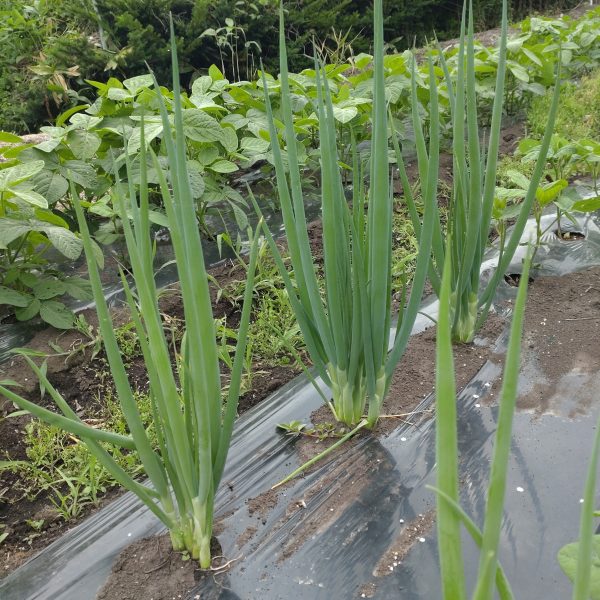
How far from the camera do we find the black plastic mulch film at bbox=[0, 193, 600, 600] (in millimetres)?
990

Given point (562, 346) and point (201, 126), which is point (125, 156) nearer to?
point (201, 126)

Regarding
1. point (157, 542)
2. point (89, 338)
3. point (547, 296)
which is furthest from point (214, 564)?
point (547, 296)

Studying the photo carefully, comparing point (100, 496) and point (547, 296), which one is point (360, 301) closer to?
point (100, 496)

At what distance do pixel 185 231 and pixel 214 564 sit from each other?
1.89 ft

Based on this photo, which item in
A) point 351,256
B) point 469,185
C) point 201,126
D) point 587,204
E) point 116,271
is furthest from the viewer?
point 116,271

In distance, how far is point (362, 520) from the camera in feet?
3.62

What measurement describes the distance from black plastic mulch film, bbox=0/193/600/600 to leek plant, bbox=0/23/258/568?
5.6 inches

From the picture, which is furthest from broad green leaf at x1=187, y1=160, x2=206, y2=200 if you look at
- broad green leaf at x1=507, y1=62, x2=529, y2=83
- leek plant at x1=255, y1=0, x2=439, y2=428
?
broad green leaf at x1=507, y1=62, x2=529, y2=83

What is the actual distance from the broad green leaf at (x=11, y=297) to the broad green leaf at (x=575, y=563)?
147 centimetres

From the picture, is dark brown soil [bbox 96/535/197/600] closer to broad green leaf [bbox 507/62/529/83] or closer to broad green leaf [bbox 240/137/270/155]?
broad green leaf [bbox 240/137/270/155]

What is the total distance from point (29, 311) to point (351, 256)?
1.05 metres

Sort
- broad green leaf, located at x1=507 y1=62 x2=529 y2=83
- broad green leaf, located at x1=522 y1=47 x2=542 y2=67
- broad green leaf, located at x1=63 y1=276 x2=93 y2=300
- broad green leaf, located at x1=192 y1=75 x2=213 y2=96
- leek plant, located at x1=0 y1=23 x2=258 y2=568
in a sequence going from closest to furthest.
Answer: leek plant, located at x1=0 y1=23 x2=258 y2=568 → broad green leaf, located at x1=63 y1=276 x2=93 y2=300 → broad green leaf, located at x1=192 y1=75 x2=213 y2=96 → broad green leaf, located at x1=507 y1=62 x2=529 y2=83 → broad green leaf, located at x1=522 y1=47 x2=542 y2=67

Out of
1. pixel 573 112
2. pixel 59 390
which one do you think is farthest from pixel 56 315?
pixel 573 112

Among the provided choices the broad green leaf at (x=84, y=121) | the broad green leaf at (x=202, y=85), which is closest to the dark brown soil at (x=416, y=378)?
the broad green leaf at (x=84, y=121)
